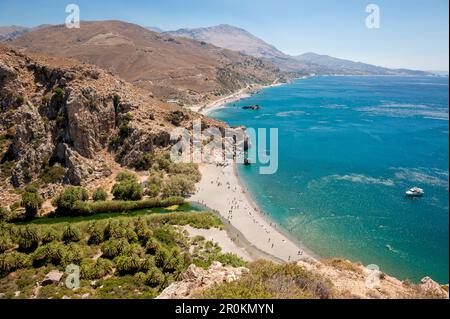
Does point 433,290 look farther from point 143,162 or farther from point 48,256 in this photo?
point 143,162

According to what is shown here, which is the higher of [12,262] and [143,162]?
[143,162]

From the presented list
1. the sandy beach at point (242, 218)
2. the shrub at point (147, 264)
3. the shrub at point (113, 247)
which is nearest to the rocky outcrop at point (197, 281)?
the shrub at point (147, 264)

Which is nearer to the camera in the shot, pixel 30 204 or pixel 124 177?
pixel 30 204

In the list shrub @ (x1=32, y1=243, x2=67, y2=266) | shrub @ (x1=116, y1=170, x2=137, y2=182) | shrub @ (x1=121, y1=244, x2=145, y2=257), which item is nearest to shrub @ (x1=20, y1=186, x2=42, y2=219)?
shrub @ (x1=116, y1=170, x2=137, y2=182)

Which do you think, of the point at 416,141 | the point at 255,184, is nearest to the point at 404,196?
the point at 255,184

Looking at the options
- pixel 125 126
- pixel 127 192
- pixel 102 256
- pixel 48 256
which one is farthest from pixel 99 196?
pixel 125 126
